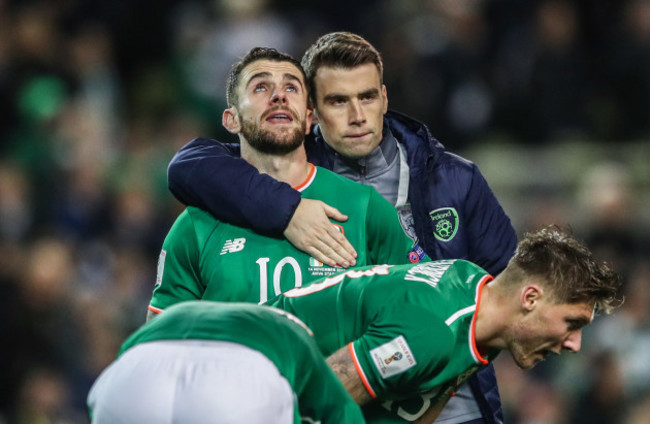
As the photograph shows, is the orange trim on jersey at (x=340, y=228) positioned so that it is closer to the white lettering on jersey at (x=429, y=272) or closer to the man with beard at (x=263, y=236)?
the man with beard at (x=263, y=236)

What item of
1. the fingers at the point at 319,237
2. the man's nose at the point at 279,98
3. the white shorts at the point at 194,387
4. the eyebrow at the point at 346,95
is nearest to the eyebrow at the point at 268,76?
the man's nose at the point at 279,98

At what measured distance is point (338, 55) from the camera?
4.55 m

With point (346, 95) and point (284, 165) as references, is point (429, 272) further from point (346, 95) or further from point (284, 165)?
point (346, 95)

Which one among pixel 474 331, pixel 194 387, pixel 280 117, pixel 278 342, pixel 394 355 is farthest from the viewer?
pixel 280 117

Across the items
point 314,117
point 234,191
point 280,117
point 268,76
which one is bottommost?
point 234,191

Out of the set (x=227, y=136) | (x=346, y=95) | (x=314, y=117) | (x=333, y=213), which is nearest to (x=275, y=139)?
(x=333, y=213)

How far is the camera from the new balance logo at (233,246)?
159 inches

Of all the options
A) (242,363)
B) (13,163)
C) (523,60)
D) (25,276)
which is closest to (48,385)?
(25,276)

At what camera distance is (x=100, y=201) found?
27.9 feet

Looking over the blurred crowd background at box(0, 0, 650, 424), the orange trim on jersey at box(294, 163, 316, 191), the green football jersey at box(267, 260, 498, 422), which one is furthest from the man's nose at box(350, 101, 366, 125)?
the blurred crowd background at box(0, 0, 650, 424)

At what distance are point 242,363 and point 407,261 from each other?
4.28 feet

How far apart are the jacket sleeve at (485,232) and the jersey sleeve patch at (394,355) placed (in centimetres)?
114

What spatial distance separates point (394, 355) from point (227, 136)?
5.68m

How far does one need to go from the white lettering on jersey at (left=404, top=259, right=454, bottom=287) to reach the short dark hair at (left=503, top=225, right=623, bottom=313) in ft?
0.71
